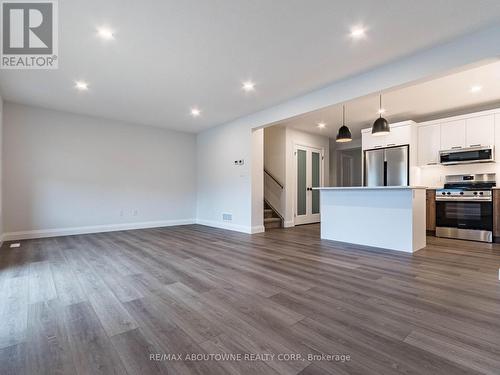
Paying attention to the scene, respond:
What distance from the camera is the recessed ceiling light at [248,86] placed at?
3846 mm

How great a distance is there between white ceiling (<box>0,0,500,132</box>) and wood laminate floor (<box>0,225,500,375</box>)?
8.65 feet

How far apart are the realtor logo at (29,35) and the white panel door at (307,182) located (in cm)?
559

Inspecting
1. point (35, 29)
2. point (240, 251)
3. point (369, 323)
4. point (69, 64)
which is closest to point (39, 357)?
point (369, 323)

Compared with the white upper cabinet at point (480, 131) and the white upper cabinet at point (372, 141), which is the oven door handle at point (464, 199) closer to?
the white upper cabinet at point (480, 131)

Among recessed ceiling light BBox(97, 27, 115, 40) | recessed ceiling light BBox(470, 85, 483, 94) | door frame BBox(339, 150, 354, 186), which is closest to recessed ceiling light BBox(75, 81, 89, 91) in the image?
recessed ceiling light BBox(97, 27, 115, 40)

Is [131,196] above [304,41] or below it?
below

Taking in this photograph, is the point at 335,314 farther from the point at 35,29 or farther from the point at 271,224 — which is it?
the point at 271,224

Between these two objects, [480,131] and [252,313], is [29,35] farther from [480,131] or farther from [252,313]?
[480,131]

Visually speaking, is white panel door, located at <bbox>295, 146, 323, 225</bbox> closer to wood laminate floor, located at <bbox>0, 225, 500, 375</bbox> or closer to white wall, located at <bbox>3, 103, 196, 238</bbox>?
white wall, located at <bbox>3, 103, 196, 238</bbox>

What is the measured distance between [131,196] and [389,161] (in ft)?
21.3

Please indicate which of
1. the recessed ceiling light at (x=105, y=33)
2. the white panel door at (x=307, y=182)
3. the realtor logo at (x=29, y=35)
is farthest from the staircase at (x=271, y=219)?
the realtor logo at (x=29, y=35)

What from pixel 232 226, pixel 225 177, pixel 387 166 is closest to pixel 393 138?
pixel 387 166

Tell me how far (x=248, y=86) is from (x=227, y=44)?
3.83 feet

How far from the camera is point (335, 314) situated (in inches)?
72.2
